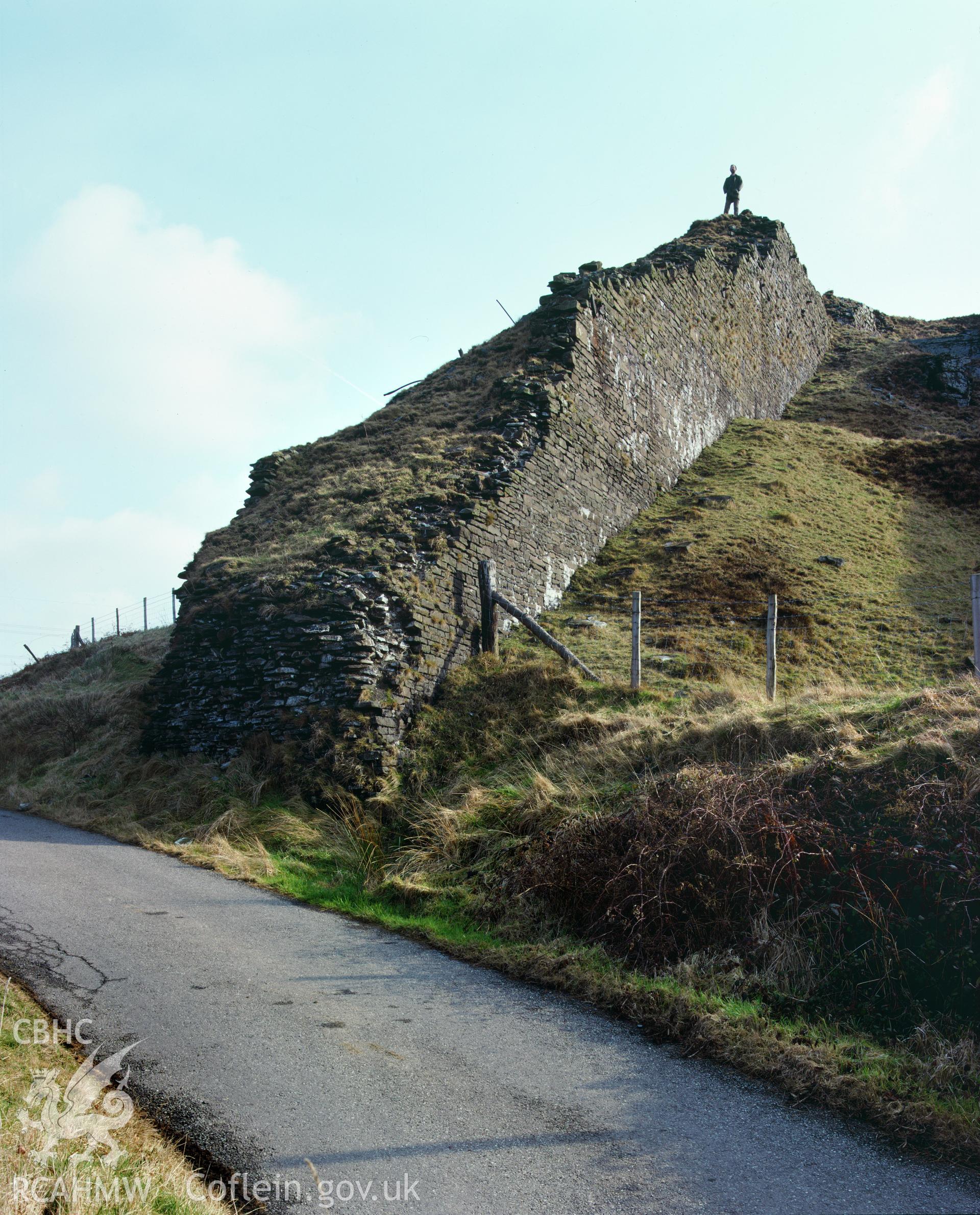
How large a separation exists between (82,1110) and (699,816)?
4.31 metres

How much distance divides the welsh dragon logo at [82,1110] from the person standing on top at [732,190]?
33.1 metres

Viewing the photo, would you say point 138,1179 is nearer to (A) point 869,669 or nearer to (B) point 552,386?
(A) point 869,669

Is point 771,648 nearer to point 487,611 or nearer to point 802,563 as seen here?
point 487,611

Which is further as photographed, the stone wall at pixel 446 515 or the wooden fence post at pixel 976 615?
the stone wall at pixel 446 515

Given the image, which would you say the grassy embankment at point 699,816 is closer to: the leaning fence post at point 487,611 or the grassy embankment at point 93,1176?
the leaning fence post at point 487,611

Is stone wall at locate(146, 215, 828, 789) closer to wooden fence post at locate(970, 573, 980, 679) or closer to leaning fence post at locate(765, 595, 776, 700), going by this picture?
leaning fence post at locate(765, 595, 776, 700)

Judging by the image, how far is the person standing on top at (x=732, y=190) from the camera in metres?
30.8

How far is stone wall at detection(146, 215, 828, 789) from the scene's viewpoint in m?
10.7

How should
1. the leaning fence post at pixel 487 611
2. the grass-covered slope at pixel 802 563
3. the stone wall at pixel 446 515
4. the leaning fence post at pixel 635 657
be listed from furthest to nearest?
the leaning fence post at pixel 487 611, the grass-covered slope at pixel 802 563, the stone wall at pixel 446 515, the leaning fence post at pixel 635 657

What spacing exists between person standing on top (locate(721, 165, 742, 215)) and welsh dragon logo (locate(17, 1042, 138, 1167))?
33092 millimetres

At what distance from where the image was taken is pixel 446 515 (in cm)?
1252

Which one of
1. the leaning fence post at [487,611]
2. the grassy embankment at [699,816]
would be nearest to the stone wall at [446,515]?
the leaning fence post at [487,611]

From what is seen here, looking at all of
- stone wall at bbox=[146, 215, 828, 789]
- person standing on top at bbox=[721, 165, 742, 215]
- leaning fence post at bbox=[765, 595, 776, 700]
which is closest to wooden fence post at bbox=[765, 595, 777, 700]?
leaning fence post at bbox=[765, 595, 776, 700]

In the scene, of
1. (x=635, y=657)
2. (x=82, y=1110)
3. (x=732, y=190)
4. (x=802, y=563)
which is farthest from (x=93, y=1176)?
(x=732, y=190)
